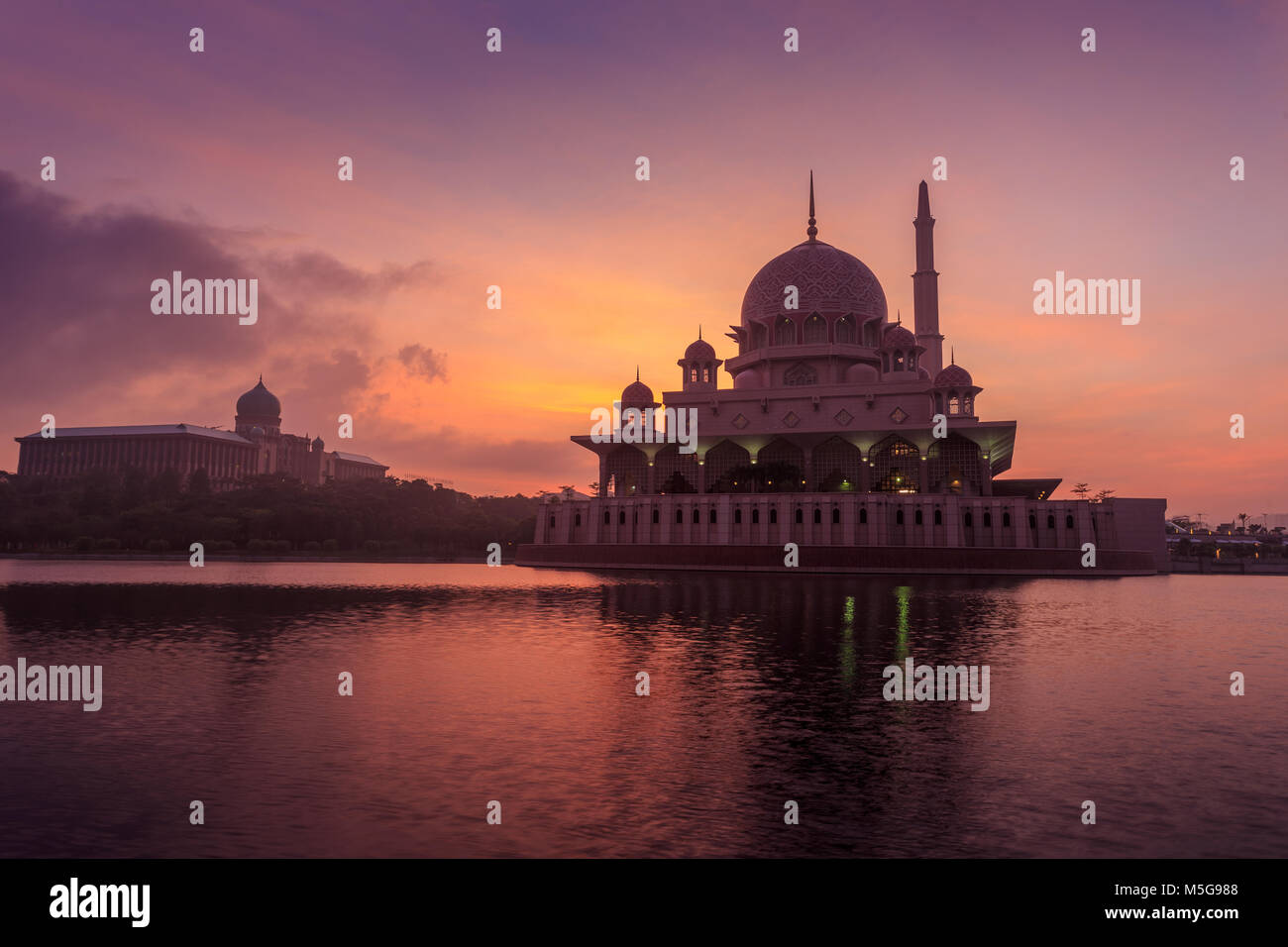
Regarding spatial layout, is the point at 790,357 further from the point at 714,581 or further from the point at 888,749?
the point at 888,749

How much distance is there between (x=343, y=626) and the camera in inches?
957

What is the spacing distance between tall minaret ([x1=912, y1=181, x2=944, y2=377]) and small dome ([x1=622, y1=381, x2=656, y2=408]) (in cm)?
2473

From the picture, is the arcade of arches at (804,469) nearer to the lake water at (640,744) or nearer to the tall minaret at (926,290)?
the tall minaret at (926,290)

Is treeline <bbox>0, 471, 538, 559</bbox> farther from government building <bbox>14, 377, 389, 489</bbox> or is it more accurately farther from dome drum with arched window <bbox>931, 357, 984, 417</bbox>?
dome drum with arched window <bbox>931, 357, 984, 417</bbox>

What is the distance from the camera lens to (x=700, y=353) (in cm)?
7238

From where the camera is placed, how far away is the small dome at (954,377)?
206 feet

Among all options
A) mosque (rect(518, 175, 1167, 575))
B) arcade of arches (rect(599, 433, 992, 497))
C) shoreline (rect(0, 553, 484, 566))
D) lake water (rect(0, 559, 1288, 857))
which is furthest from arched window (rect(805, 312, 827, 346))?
Answer: lake water (rect(0, 559, 1288, 857))

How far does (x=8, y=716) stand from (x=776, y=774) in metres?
11.0

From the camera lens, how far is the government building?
149m

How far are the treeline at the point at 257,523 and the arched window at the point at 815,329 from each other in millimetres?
38037

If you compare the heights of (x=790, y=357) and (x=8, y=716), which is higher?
(x=790, y=357)

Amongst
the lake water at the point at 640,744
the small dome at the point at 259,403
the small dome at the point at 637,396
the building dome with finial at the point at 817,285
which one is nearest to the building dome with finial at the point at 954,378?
the building dome with finial at the point at 817,285

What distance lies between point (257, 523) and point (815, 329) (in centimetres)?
6310
